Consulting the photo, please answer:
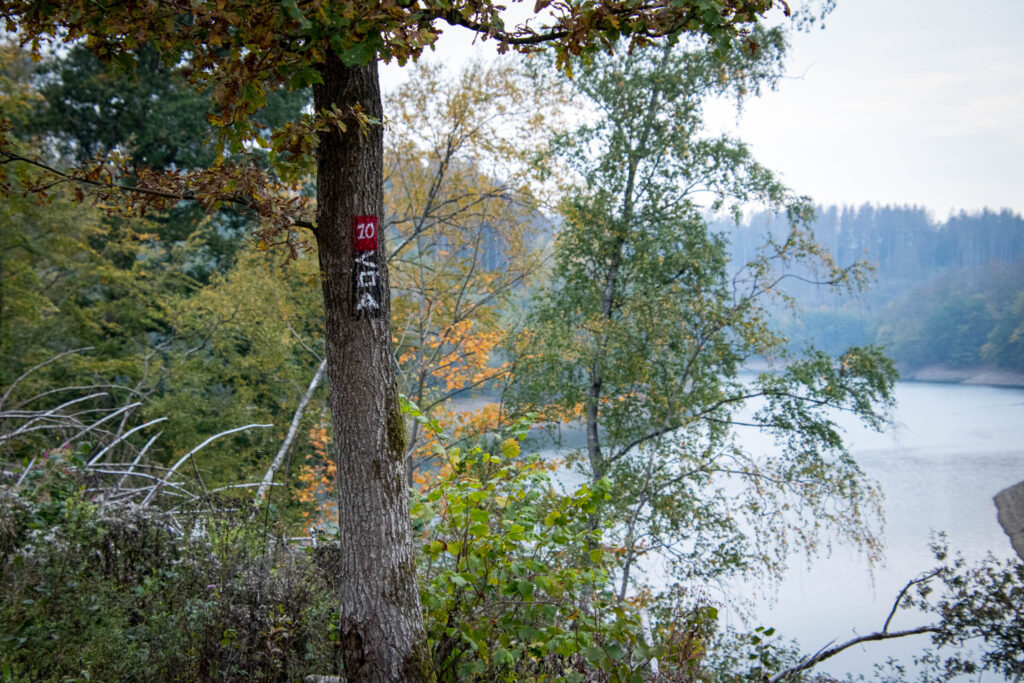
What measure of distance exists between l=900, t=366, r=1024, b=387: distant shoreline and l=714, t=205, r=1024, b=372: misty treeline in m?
0.24

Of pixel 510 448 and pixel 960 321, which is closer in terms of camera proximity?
pixel 510 448

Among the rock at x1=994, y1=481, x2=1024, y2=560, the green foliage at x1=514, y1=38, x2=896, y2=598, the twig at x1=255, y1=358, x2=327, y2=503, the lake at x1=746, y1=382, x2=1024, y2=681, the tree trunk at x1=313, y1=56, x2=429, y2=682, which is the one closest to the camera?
the tree trunk at x1=313, y1=56, x2=429, y2=682

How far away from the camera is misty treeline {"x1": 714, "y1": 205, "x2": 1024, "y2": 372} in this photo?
23141mm

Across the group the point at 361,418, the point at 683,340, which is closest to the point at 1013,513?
the point at 683,340

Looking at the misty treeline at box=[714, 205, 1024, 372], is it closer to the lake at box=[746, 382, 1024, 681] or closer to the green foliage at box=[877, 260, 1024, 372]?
the green foliage at box=[877, 260, 1024, 372]

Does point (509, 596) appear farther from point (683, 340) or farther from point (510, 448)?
point (683, 340)

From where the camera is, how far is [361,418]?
286 centimetres

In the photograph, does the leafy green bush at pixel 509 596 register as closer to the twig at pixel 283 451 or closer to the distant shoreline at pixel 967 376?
the twig at pixel 283 451

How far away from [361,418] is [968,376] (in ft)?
96.7

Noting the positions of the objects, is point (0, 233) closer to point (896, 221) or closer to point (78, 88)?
point (78, 88)

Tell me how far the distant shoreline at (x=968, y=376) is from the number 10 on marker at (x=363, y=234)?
26249 millimetres

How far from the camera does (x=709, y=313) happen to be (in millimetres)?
9938

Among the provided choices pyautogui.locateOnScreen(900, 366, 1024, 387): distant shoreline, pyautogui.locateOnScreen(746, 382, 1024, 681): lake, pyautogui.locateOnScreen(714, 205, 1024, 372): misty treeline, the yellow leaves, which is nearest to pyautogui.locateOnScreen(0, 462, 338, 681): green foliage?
the yellow leaves

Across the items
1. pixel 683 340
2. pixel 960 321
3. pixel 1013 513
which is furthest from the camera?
pixel 960 321
